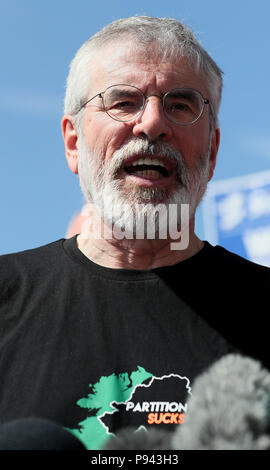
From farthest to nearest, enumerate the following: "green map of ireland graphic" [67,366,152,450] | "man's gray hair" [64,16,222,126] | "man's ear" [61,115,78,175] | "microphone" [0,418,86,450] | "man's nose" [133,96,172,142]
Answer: "man's ear" [61,115,78,175] < "man's gray hair" [64,16,222,126] < "man's nose" [133,96,172,142] < "green map of ireland graphic" [67,366,152,450] < "microphone" [0,418,86,450]

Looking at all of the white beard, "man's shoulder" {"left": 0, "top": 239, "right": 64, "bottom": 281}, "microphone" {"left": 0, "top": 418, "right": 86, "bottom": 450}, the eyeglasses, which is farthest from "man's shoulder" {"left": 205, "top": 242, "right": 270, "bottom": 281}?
Result: "microphone" {"left": 0, "top": 418, "right": 86, "bottom": 450}

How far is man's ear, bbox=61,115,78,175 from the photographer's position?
3.22m

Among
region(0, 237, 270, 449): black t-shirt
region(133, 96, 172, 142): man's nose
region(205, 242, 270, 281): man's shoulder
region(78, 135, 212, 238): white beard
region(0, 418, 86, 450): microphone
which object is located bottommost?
region(0, 418, 86, 450): microphone

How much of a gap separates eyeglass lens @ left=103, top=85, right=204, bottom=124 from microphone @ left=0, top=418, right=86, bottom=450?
67.6 inches

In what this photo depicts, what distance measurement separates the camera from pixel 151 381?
2.36m

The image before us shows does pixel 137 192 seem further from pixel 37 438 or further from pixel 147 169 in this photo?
pixel 37 438

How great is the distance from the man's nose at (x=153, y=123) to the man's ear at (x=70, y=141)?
56 centimetres

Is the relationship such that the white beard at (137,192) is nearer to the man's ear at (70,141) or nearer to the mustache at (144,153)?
the mustache at (144,153)

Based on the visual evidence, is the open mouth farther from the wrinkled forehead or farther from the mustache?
the wrinkled forehead

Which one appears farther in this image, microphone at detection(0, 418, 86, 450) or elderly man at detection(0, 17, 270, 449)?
elderly man at detection(0, 17, 270, 449)

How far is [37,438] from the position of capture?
4.64 ft

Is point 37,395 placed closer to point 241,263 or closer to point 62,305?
point 62,305

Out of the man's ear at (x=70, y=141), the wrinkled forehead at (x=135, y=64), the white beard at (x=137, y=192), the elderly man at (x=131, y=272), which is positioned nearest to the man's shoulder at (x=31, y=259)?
the elderly man at (x=131, y=272)
